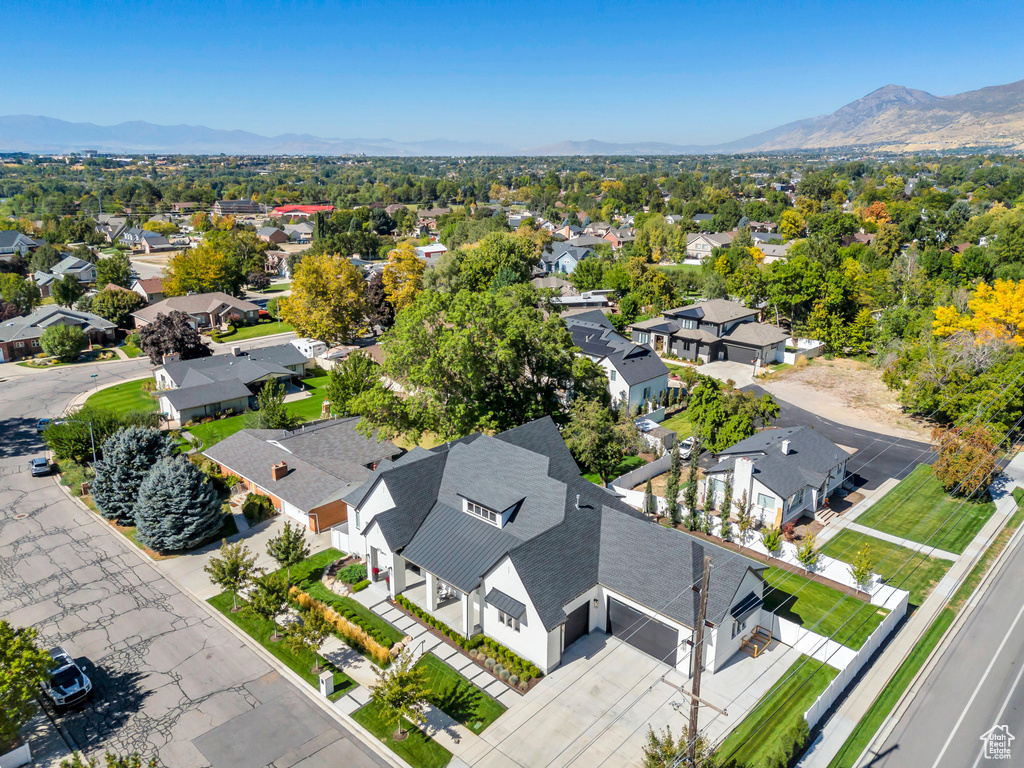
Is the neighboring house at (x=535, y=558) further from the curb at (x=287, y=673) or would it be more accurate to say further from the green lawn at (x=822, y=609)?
the curb at (x=287, y=673)

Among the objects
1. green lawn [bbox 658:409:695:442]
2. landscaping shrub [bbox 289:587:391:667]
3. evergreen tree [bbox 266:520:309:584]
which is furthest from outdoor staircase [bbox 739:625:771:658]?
green lawn [bbox 658:409:695:442]

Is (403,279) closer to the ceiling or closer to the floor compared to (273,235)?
closer to the floor

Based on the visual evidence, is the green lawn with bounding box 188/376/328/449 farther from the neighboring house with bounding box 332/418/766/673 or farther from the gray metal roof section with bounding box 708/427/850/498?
the gray metal roof section with bounding box 708/427/850/498

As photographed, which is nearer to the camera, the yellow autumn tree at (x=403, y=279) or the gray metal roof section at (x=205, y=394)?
the gray metal roof section at (x=205, y=394)

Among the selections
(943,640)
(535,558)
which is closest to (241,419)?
(535,558)

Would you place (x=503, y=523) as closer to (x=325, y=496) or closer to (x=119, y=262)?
Answer: (x=325, y=496)

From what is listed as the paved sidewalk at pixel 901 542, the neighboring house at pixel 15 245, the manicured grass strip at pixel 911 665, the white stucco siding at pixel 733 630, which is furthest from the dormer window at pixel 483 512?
the neighboring house at pixel 15 245

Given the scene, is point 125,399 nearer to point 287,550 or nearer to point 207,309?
point 207,309
